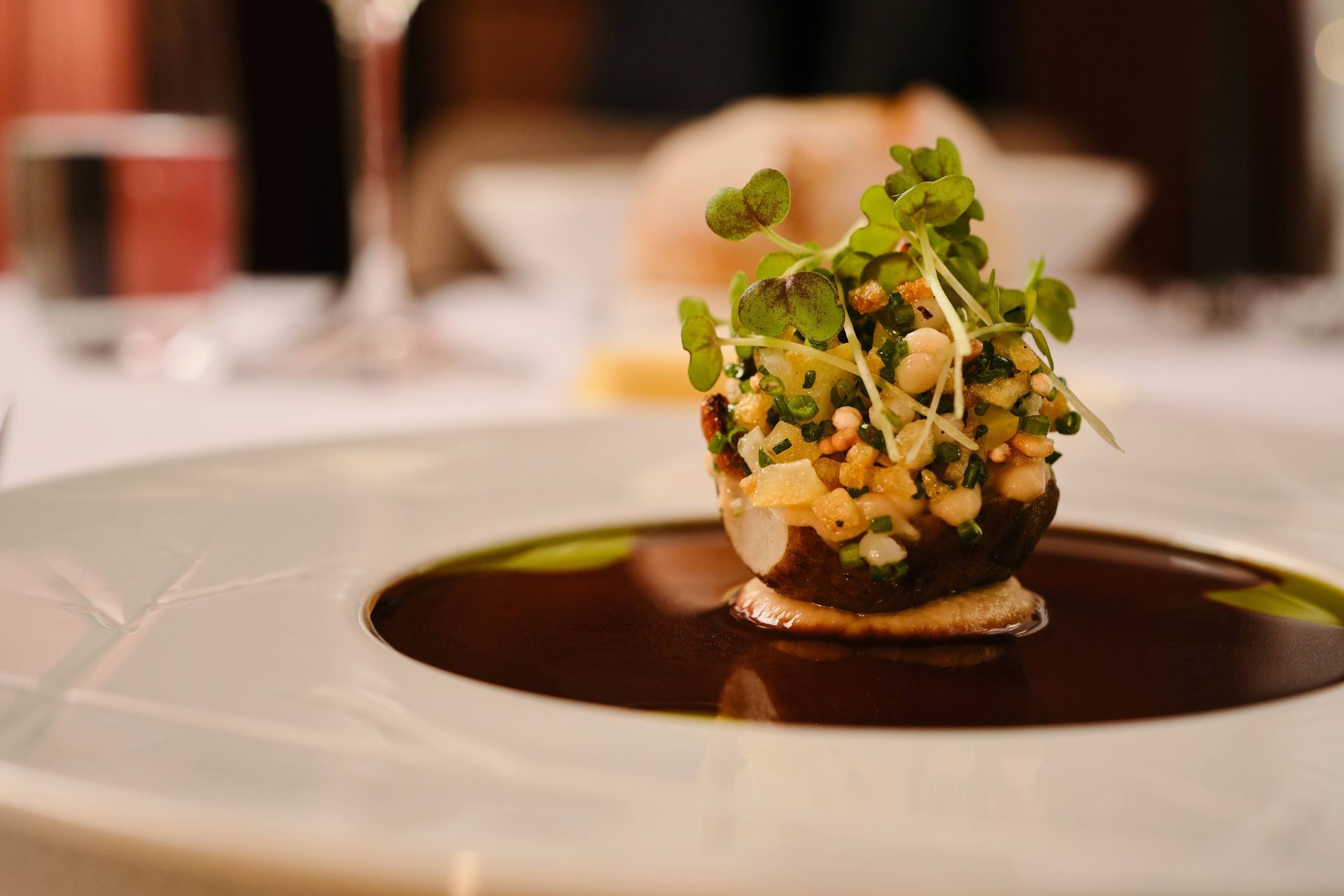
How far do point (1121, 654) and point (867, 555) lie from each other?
137mm

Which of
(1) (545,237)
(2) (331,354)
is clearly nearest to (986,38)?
(1) (545,237)

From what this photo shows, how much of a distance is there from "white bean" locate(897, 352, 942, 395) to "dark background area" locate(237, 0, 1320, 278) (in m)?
4.33

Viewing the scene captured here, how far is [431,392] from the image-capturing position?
1721mm

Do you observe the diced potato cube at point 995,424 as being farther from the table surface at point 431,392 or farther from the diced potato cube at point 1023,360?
the table surface at point 431,392

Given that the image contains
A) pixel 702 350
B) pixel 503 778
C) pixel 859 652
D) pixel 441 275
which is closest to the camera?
pixel 503 778

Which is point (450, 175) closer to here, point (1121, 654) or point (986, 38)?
point (986, 38)

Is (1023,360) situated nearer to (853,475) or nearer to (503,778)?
(853,475)

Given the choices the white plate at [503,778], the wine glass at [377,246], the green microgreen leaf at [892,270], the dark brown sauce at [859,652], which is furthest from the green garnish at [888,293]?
the wine glass at [377,246]

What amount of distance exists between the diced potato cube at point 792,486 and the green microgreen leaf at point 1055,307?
0.68 feet

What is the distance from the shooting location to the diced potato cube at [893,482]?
0.69m

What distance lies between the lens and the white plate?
1.17ft

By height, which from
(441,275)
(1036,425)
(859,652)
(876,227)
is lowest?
(441,275)

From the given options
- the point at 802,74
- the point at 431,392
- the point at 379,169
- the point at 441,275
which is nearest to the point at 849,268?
the point at 431,392

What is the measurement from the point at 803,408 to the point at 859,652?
13cm
